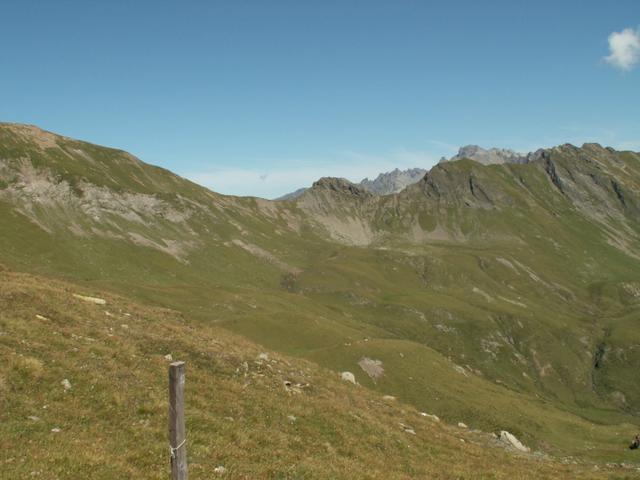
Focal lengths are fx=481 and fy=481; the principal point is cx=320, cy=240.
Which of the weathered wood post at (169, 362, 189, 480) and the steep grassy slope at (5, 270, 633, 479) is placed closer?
the weathered wood post at (169, 362, 189, 480)

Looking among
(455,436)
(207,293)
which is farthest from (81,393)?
(207,293)

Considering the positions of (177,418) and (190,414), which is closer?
(177,418)

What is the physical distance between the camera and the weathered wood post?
1032 centimetres

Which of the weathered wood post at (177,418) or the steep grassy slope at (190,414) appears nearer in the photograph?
the weathered wood post at (177,418)

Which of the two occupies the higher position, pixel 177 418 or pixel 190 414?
pixel 177 418

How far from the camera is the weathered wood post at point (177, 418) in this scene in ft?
33.9

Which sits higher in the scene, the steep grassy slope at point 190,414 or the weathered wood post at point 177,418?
the weathered wood post at point 177,418

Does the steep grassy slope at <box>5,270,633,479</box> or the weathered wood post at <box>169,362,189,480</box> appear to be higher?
the weathered wood post at <box>169,362,189,480</box>

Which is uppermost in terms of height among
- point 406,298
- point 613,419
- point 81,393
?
point 81,393

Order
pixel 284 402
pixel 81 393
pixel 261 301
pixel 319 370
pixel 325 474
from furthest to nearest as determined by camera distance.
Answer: pixel 261 301 < pixel 319 370 < pixel 284 402 < pixel 81 393 < pixel 325 474

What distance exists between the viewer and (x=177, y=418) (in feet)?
34.3

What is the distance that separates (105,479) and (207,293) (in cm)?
10341

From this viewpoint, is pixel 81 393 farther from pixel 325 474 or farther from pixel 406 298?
pixel 406 298

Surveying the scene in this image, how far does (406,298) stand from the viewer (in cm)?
19000
